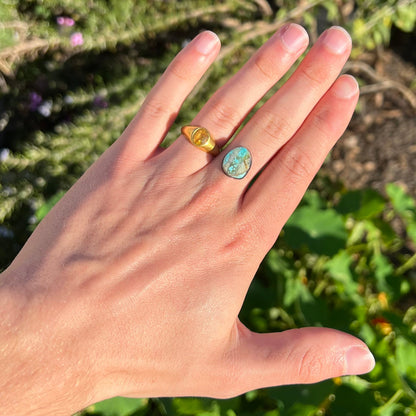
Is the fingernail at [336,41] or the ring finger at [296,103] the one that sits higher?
the fingernail at [336,41]

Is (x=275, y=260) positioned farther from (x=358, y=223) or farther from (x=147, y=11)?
(x=147, y=11)

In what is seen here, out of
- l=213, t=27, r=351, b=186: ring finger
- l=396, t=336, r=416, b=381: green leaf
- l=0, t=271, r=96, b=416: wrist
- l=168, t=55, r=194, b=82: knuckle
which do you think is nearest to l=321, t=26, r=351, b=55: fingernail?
l=213, t=27, r=351, b=186: ring finger

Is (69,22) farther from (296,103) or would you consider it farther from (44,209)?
(296,103)

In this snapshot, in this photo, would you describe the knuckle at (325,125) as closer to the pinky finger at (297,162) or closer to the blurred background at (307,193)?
the pinky finger at (297,162)

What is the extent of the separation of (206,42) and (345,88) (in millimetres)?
485

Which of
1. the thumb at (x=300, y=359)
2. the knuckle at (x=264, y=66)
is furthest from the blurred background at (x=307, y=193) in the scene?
the knuckle at (x=264, y=66)

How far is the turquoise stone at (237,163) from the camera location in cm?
150

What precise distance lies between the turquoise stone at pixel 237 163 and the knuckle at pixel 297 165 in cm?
13

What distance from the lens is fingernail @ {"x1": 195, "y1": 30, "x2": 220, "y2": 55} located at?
1611mm

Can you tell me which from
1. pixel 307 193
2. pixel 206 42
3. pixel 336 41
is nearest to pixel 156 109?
pixel 206 42

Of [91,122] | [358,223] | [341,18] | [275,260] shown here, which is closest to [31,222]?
[91,122]

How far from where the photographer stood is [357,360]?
1.36 meters

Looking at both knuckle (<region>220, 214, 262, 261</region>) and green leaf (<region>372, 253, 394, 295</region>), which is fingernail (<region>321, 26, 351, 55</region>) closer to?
knuckle (<region>220, 214, 262, 261</region>)

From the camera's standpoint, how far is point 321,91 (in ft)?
5.14
